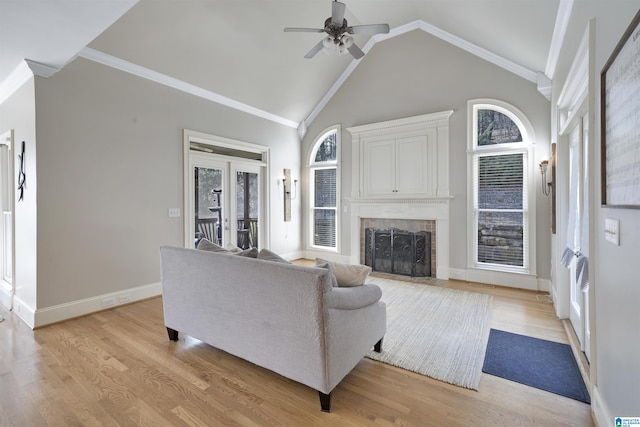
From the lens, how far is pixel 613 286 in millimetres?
1453

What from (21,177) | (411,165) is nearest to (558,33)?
(411,165)

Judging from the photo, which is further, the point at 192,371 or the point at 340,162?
the point at 340,162

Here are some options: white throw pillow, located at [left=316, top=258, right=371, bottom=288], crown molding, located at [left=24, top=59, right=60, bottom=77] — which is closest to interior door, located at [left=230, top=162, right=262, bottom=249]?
crown molding, located at [left=24, top=59, right=60, bottom=77]

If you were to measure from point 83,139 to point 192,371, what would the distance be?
2.91 meters

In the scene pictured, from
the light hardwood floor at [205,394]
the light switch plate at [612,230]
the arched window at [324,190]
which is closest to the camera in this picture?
the light switch plate at [612,230]

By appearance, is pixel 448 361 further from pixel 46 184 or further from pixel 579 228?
pixel 46 184

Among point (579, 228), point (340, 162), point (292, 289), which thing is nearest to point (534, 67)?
point (579, 228)

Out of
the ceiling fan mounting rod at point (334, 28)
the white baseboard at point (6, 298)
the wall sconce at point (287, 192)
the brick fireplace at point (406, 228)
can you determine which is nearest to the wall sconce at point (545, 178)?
the brick fireplace at point (406, 228)

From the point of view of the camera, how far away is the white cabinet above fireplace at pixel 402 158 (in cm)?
485

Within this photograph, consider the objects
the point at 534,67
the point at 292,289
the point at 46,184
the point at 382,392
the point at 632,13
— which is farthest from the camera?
the point at 534,67

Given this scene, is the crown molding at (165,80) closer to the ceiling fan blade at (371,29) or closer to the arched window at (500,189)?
the ceiling fan blade at (371,29)

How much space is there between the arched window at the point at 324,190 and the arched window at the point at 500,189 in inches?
99.8

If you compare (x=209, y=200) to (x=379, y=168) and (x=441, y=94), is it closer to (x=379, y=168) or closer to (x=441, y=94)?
(x=379, y=168)

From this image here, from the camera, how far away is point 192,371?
2221 mm
